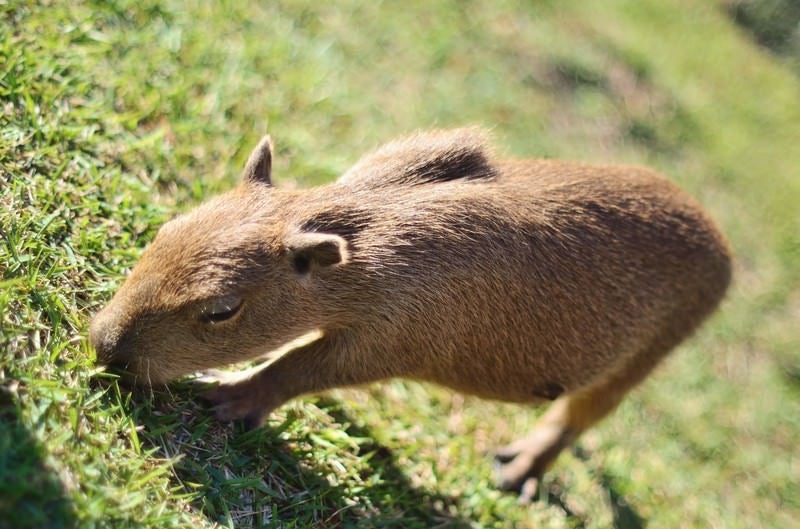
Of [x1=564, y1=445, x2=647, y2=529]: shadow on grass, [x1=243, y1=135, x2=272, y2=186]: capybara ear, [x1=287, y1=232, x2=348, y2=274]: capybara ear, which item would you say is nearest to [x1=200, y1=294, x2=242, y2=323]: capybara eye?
[x1=287, y1=232, x2=348, y2=274]: capybara ear

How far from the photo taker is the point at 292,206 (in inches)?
149

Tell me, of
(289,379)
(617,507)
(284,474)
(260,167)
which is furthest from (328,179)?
(617,507)

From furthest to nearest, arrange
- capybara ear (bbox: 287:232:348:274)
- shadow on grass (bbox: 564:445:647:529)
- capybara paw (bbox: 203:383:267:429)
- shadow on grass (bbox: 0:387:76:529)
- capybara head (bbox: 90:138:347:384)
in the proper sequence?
shadow on grass (bbox: 564:445:647:529)
capybara paw (bbox: 203:383:267:429)
capybara ear (bbox: 287:232:348:274)
capybara head (bbox: 90:138:347:384)
shadow on grass (bbox: 0:387:76:529)

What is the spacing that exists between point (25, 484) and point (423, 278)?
1976 millimetres

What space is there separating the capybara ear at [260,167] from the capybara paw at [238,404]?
0.97 meters

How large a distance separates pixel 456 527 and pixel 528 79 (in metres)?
4.98

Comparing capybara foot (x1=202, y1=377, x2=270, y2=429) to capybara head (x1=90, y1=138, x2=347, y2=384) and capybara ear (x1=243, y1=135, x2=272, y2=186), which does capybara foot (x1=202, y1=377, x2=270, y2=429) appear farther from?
capybara ear (x1=243, y1=135, x2=272, y2=186)

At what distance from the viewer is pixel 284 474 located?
12.5 ft

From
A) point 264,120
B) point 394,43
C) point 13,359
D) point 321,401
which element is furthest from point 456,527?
point 394,43

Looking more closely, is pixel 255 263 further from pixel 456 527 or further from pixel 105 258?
pixel 456 527

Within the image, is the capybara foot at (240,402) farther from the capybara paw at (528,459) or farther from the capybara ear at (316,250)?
the capybara paw at (528,459)

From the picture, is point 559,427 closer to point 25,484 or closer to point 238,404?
point 238,404

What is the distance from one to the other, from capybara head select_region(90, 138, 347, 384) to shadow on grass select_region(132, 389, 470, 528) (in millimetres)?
252

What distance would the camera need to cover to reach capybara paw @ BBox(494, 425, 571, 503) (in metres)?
4.85
